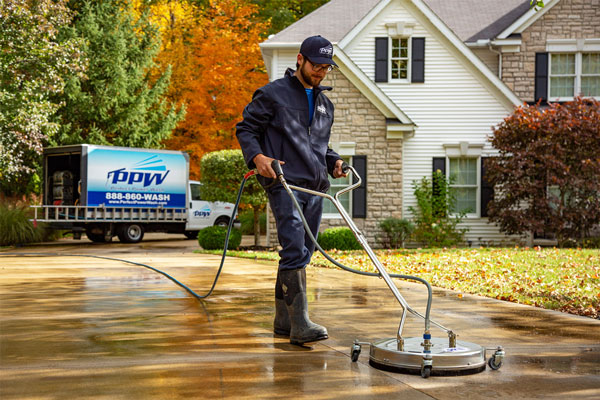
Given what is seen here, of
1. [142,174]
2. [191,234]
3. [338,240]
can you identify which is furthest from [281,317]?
[191,234]

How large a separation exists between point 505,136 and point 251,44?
44.0 ft

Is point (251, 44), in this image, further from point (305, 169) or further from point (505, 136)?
A: point (305, 169)

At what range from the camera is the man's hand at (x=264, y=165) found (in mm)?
4703

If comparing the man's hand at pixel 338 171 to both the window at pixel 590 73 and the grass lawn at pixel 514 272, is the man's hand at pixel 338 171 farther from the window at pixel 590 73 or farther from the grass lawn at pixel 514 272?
the window at pixel 590 73

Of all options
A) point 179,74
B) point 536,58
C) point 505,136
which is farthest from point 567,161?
point 179,74

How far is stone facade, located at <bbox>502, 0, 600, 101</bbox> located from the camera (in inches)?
765

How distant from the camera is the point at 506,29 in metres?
19.4

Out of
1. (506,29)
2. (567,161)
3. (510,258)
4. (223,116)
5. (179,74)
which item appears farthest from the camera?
(179,74)

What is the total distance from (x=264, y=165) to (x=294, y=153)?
14.1 inches

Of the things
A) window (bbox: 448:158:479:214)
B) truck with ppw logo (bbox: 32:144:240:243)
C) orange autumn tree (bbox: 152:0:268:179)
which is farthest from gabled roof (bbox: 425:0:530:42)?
truck with ppw logo (bbox: 32:144:240:243)

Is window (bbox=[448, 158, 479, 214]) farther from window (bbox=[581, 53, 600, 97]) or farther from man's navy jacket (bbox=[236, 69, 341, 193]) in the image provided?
man's navy jacket (bbox=[236, 69, 341, 193])

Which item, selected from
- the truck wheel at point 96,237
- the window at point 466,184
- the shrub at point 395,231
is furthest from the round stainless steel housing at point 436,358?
the truck wheel at point 96,237

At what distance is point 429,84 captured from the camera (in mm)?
19125

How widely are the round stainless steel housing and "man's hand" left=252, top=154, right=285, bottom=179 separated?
4.41 ft
